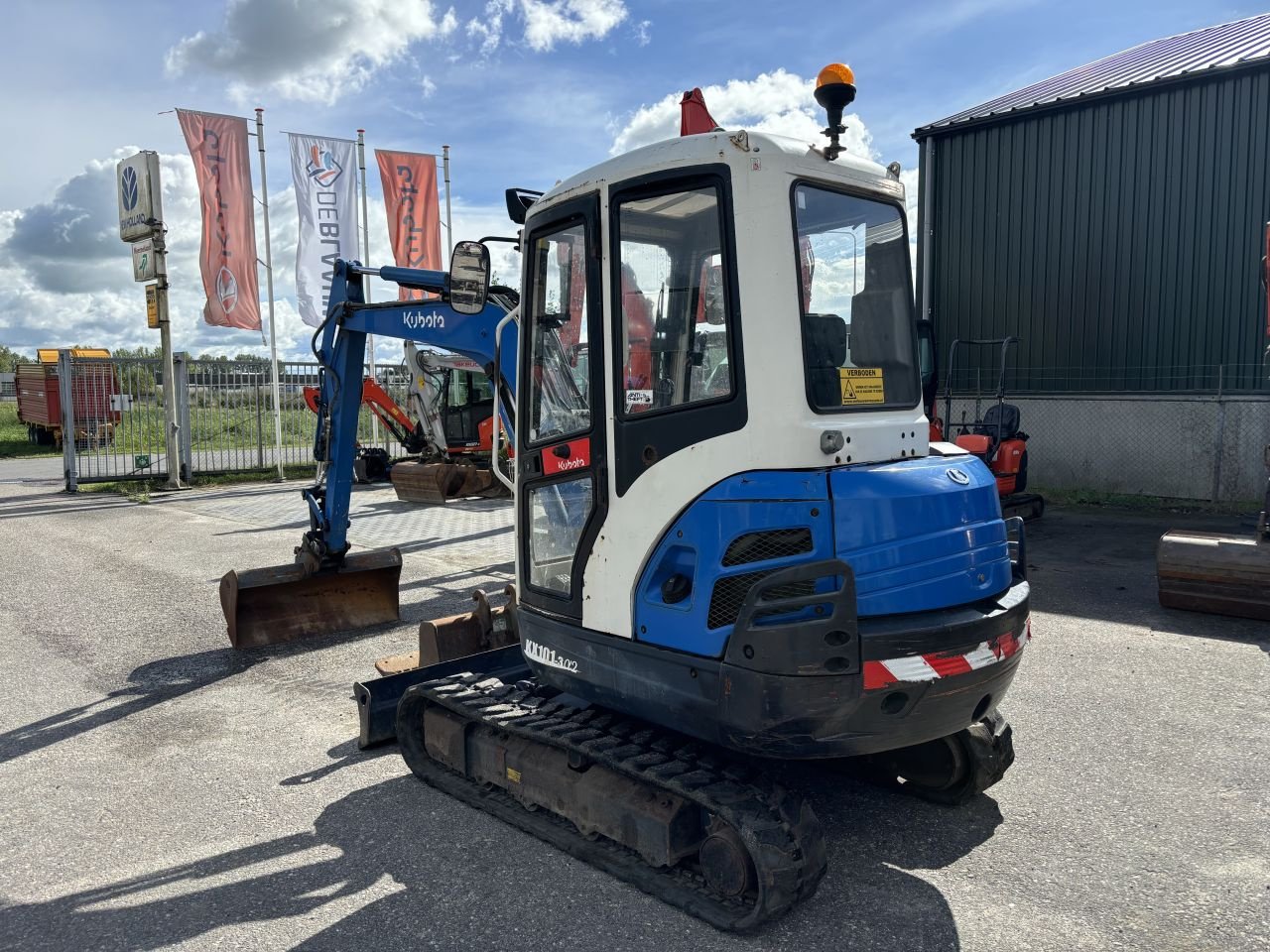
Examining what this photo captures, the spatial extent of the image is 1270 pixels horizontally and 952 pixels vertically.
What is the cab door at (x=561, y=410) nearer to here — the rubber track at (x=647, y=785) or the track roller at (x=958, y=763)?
the rubber track at (x=647, y=785)

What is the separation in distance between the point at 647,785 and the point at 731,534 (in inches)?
42.5

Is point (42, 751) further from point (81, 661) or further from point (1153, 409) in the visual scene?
point (1153, 409)

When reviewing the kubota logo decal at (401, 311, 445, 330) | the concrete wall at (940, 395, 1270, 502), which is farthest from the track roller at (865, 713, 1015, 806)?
the concrete wall at (940, 395, 1270, 502)

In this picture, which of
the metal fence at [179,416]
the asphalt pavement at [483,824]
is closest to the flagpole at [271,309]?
the metal fence at [179,416]

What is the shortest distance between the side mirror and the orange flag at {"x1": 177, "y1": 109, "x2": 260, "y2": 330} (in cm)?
1547

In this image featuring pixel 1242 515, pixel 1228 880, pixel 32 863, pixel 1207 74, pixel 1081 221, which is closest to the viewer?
pixel 1228 880

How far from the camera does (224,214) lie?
18.3 m

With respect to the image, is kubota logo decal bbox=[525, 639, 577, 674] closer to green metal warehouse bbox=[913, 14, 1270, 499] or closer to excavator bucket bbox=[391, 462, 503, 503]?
excavator bucket bbox=[391, 462, 503, 503]

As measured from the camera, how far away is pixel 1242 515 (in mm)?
12656

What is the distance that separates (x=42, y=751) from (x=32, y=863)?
1458mm

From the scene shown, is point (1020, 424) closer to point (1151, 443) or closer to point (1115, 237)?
point (1151, 443)

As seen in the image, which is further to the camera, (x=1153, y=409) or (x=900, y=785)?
(x=1153, y=409)

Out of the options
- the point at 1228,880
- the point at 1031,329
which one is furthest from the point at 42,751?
the point at 1031,329

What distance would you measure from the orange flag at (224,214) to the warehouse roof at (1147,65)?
1257 centimetres
